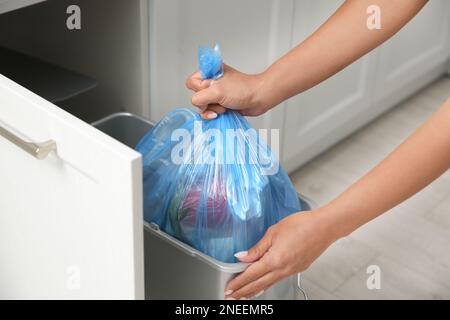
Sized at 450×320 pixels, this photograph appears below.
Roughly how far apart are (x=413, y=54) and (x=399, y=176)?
1175mm

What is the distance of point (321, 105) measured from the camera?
164 cm

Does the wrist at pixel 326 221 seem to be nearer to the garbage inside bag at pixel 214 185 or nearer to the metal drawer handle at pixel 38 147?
the garbage inside bag at pixel 214 185

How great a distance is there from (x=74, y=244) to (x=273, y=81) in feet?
1.25

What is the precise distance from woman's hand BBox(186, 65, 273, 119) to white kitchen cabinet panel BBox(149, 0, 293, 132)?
237 millimetres

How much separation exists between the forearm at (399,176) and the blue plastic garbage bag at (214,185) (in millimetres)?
105

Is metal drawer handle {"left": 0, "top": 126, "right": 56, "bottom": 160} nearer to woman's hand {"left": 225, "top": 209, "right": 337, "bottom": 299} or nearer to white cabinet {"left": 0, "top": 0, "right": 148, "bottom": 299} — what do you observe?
white cabinet {"left": 0, "top": 0, "right": 148, "bottom": 299}

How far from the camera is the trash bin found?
88cm

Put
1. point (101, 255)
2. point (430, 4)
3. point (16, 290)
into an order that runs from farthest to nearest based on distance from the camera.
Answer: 1. point (430, 4)
2. point (16, 290)
3. point (101, 255)

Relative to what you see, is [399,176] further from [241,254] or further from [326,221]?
[241,254]

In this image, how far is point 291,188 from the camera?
3.18ft

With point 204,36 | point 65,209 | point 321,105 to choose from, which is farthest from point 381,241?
point 65,209

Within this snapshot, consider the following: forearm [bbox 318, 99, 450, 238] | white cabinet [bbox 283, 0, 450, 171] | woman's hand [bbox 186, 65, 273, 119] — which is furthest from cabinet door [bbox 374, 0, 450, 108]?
forearm [bbox 318, 99, 450, 238]
